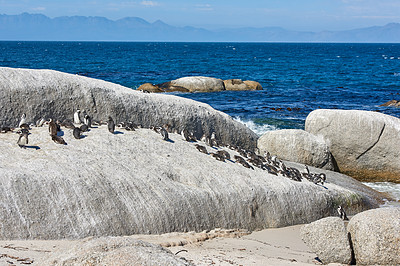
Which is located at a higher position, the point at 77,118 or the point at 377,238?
the point at 77,118

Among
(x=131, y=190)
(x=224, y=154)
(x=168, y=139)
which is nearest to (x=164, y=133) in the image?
(x=168, y=139)

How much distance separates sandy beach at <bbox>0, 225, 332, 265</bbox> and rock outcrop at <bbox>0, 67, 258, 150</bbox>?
16.4 feet

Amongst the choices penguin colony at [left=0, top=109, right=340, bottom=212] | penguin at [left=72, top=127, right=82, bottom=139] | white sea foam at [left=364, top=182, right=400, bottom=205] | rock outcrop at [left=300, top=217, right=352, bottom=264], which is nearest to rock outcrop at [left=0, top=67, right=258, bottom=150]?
penguin colony at [left=0, top=109, right=340, bottom=212]

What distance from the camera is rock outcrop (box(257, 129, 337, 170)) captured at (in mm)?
18297

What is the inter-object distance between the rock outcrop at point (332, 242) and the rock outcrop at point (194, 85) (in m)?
31.5

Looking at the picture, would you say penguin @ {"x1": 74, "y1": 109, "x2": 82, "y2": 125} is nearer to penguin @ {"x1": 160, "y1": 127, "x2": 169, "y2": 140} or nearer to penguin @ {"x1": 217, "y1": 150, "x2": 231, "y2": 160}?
penguin @ {"x1": 160, "y1": 127, "x2": 169, "y2": 140}

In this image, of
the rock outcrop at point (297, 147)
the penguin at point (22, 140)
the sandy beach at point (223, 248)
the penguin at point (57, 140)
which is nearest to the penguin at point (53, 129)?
the penguin at point (57, 140)

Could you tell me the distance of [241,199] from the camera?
37.1 feet

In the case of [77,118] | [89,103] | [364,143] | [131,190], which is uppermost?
[89,103]

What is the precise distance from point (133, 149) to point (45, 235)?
325 cm

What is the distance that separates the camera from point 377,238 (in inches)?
352

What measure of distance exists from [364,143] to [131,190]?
1158 cm

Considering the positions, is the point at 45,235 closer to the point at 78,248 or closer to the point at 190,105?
the point at 78,248

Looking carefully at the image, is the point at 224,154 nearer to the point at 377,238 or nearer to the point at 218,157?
the point at 218,157
